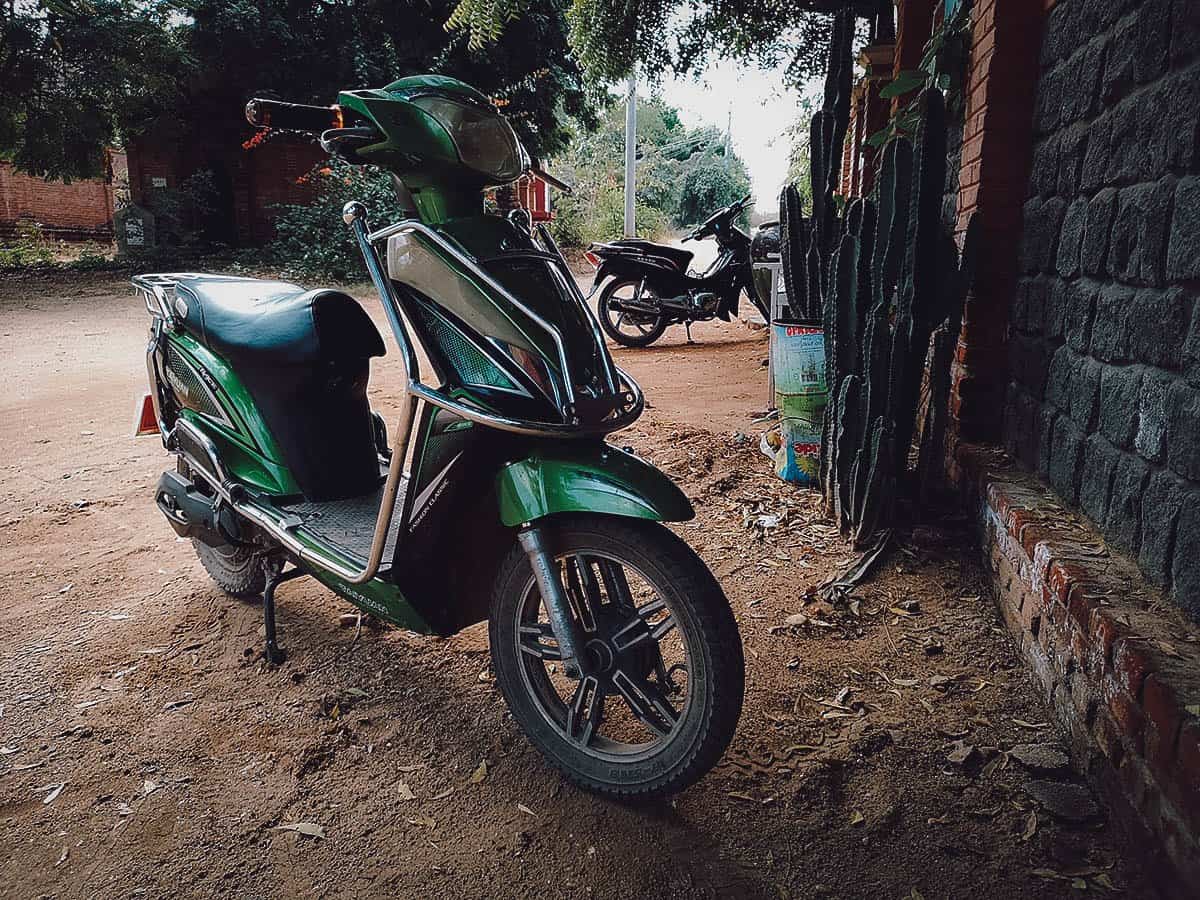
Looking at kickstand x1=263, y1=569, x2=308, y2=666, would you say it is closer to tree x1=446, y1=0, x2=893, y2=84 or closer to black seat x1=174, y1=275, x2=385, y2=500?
black seat x1=174, y1=275, x2=385, y2=500

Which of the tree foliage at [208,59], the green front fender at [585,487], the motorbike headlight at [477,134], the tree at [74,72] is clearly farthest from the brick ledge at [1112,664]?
the tree at [74,72]

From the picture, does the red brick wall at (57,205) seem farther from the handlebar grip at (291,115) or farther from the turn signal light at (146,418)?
the handlebar grip at (291,115)

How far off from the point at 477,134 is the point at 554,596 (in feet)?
3.25

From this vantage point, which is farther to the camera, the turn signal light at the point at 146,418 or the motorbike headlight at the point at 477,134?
the turn signal light at the point at 146,418

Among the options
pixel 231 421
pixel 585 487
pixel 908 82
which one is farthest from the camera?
pixel 908 82

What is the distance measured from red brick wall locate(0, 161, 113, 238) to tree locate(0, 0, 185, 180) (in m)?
6.43

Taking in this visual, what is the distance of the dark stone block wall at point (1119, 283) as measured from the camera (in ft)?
5.70

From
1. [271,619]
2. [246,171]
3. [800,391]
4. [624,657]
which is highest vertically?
[246,171]

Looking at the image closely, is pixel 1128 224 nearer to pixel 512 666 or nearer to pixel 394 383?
pixel 512 666

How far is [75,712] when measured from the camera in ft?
7.14

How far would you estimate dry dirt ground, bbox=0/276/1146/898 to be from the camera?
5.36ft

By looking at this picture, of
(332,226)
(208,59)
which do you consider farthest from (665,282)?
(208,59)

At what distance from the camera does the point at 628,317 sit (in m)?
8.10

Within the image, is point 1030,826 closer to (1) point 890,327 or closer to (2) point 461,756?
(2) point 461,756
